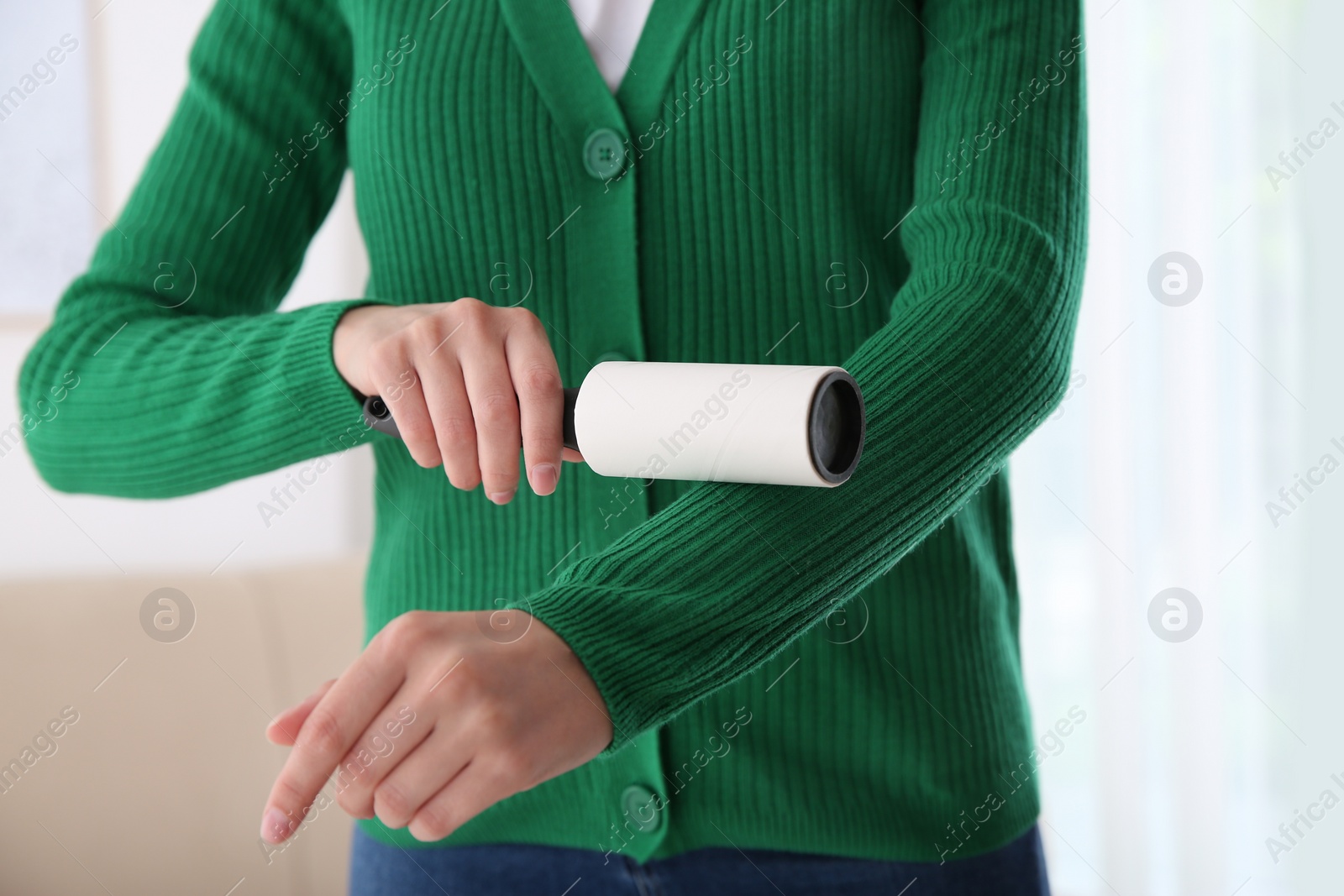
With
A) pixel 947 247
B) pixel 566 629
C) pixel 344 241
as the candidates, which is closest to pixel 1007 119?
pixel 947 247

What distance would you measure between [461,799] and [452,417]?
Result: 0.14 metres

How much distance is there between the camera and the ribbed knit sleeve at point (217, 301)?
0.51 m

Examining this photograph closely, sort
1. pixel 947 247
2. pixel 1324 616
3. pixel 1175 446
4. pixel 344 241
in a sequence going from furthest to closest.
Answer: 1. pixel 344 241
2. pixel 1175 446
3. pixel 1324 616
4. pixel 947 247

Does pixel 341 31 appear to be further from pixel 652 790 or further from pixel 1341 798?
pixel 1341 798

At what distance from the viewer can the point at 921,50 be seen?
574 mm

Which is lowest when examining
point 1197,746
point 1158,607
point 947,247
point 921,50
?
point 1197,746

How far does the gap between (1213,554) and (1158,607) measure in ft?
0.38

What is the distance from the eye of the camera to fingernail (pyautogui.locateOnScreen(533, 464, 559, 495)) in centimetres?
38

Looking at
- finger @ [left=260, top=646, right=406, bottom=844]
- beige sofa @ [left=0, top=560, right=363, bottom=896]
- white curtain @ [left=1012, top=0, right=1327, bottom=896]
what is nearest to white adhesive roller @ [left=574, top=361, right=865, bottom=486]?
finger @ [left=260, top=646, right=406, bottom=844]

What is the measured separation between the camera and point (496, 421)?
0.39 meters

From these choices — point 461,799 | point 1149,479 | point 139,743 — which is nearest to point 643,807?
point 461,799

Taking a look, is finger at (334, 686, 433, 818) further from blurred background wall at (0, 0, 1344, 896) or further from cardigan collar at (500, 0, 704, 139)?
blurred background wall at (0, 0, 1344, 896)

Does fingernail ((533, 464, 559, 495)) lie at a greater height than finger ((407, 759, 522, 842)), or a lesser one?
greater

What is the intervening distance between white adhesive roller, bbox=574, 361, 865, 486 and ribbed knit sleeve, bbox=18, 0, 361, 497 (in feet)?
0.53
